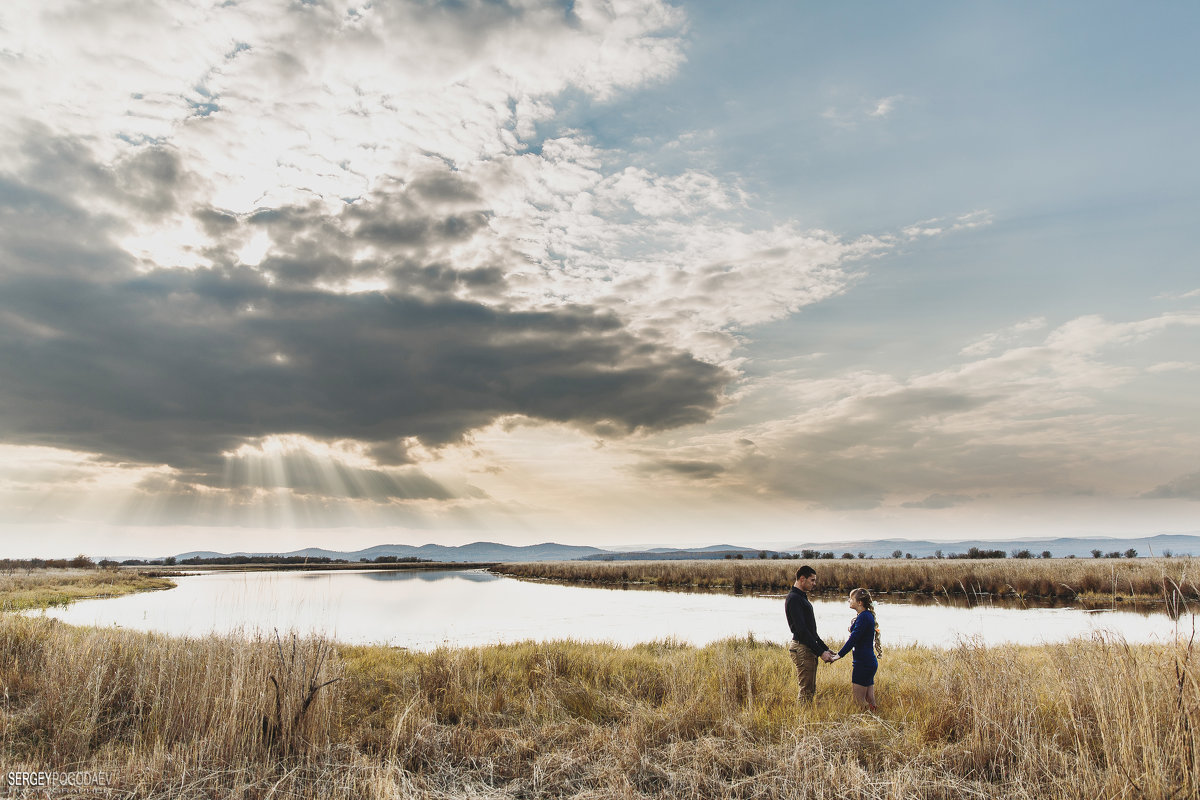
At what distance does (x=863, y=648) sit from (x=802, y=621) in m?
0.83

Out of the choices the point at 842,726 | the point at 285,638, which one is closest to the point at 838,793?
the point at 842,726

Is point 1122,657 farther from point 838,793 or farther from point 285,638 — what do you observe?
point 285,638

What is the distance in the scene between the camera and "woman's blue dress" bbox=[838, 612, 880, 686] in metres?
8.31

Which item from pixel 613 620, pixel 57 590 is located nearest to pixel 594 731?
pixel 613 620

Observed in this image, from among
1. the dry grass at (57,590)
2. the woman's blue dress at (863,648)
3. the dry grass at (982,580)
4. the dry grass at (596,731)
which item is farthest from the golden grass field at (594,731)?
the dry grass at (57,590)

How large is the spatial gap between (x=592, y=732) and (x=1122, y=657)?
5689 millimetres

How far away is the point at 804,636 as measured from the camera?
8766 millimetres

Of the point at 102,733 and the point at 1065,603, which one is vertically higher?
the point at 102,733

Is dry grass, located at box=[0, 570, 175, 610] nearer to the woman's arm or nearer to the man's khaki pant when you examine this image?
the man's khaki pant

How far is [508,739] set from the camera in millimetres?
7664

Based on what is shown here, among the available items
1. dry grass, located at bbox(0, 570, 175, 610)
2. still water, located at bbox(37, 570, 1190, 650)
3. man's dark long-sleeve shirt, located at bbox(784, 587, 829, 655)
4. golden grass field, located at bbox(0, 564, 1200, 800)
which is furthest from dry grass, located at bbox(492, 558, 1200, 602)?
dry grass, located at bbox(0, 570, 175, 610)

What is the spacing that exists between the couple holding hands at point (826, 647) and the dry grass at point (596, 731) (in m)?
0.43

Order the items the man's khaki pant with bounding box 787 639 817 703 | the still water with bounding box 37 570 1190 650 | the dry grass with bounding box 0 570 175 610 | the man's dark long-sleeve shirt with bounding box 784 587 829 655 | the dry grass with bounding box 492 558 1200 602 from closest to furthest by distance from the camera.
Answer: the man's dark long-sleeve shirt with bounding box 784 587 829 655 → the man's khaki pant with bounding box 787 639 817 703 → the still water with bounding box 37 570 1190 650 → the dry grass with bounding box 0 570 175 610 → the dry grass with bounding box 492 558 1200 602

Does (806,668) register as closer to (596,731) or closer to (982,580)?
(596,731)
